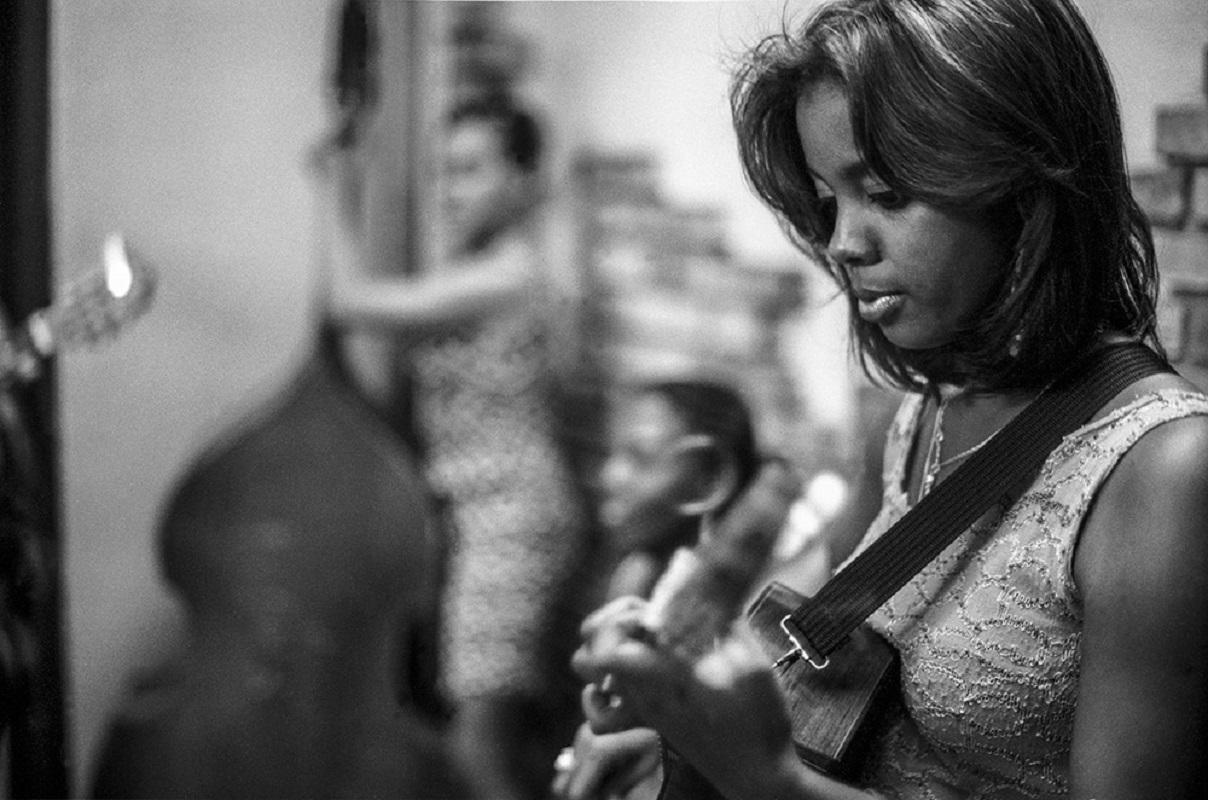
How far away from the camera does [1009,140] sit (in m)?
0.96

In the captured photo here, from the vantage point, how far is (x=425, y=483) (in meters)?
2.71

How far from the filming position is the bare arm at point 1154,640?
89 cm

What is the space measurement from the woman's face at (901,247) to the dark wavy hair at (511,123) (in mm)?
1757

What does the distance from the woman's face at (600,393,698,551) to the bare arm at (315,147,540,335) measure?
32 centimetres

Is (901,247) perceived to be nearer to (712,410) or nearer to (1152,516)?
(1152,516)

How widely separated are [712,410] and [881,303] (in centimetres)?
119

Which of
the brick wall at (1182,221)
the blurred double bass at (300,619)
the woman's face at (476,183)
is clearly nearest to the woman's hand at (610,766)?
the brick wall at (1182,221)

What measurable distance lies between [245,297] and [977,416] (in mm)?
2295

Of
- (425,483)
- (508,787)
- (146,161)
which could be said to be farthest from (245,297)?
(508,787)

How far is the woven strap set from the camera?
39.8 inches

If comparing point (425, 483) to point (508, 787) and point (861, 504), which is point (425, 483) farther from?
point (861, 504)

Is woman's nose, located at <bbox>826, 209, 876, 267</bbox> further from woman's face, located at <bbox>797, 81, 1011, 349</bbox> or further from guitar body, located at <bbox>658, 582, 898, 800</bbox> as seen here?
guitar body, located at <bbox>658, 582, 898, 800</bbox>

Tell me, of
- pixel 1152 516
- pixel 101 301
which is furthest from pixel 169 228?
pixel 1152 516

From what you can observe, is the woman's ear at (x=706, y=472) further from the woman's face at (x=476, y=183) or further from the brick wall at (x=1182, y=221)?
the woman's face at (x=476, y=183)
